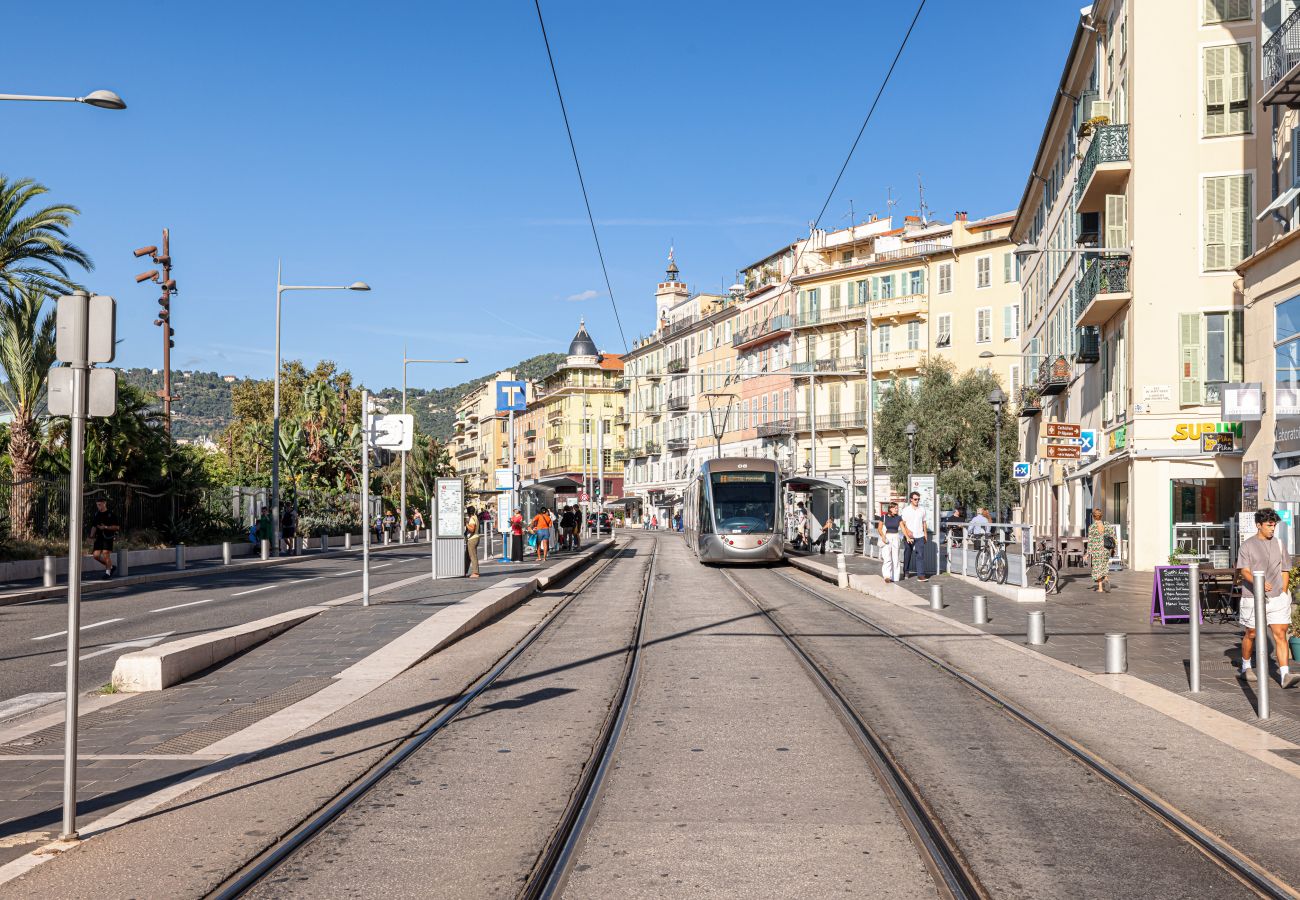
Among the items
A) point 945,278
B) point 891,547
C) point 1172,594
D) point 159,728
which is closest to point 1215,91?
point 891,547

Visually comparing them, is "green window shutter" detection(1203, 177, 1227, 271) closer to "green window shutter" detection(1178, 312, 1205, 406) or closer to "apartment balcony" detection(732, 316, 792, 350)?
"green window shutter" detection(1178, 312, 1205, 406)

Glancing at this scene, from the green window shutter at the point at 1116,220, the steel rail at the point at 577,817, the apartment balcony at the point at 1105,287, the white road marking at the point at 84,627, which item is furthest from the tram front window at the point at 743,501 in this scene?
the steel rail at the point at 577,817

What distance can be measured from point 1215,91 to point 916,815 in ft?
99.5

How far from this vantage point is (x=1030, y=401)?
176 feet

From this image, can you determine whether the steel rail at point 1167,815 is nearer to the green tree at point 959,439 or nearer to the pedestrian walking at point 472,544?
the pedestrian walking at point 472,544

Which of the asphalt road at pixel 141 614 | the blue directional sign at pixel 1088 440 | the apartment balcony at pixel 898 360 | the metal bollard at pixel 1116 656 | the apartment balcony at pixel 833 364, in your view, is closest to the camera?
the metal bollard at pixel 1116 656

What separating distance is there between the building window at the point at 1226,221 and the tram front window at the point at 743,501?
12.9 metres

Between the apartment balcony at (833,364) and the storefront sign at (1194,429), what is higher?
the apartment balcony at (833,364)

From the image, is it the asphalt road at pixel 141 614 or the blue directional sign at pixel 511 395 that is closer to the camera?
the asphalt road at pixel 141 614

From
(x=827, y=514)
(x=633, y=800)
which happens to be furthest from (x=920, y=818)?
(x=827, y=514)

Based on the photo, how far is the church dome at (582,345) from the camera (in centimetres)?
14962

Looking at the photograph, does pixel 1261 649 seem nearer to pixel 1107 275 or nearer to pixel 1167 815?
pixel 1167 815

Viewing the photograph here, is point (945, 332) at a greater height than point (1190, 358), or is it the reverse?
point (945, 332)

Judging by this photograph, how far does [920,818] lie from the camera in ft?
23.3
